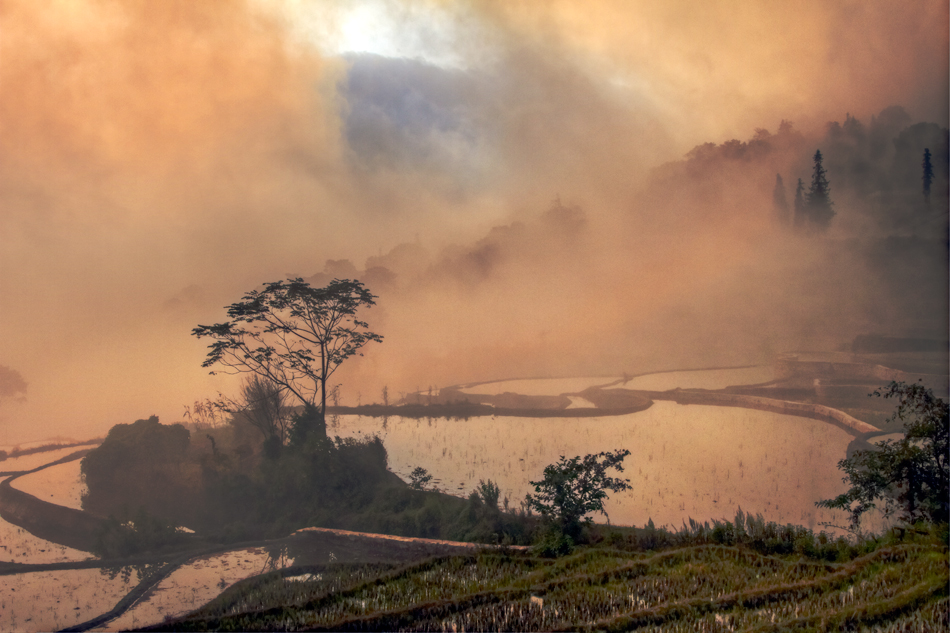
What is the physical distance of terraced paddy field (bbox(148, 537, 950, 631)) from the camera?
13.4 feet

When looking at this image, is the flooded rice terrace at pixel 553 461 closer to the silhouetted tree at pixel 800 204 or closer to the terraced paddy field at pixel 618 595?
the terraced paddy field at pixel 618 595

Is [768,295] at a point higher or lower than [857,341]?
higher

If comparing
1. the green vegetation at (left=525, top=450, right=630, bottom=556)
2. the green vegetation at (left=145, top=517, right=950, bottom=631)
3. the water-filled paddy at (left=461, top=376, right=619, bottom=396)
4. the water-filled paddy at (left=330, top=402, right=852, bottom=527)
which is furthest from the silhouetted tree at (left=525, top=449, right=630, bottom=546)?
the water-filled paddy at (left=461, top=376, right=619, bottom=396)

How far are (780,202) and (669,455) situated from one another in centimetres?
664

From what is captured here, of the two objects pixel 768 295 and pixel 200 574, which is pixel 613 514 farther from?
pixel 768 295

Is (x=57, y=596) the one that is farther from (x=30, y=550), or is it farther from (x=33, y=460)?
(x=33, y=460)

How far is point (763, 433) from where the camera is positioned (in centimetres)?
789

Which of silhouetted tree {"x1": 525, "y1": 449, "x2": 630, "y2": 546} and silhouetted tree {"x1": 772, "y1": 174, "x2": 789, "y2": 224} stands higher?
silhouetted tree {"x1": 772, "y1": 174, "x2": 789, "y2": 224}

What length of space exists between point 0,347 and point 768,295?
1729 centimetres

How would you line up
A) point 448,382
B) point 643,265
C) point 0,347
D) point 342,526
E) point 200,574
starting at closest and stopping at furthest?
point 200,574 → point 342,526 → point 0,347 → point 643,265 → point 448,382

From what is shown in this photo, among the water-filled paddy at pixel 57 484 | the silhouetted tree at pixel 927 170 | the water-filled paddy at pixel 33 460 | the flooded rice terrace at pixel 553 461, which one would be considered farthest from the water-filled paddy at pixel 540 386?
the water-filled paddy at pixel 33 460

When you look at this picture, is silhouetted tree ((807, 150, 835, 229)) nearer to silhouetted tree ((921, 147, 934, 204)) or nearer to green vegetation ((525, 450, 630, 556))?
silhouetted tree ((921, 147, 934, 204))

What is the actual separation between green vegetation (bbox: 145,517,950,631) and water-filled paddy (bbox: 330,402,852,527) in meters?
1.38

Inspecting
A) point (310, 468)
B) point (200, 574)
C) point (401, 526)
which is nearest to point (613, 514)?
point (401, 526)
